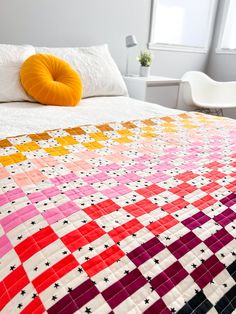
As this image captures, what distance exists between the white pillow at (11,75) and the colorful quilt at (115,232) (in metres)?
0.83

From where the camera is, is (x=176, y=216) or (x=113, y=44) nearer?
(x=176, y=216)

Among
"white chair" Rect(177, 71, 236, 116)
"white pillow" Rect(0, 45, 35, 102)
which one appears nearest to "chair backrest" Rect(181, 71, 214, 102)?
"white chair" Rect(177, 71, 236, 116)

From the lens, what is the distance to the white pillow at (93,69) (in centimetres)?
204

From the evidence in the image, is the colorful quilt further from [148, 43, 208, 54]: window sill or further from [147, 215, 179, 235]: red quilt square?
[148, 43, 208, 54]: window sill

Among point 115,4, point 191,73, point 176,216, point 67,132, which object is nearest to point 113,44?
point 115,4

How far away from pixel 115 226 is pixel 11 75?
1.50m

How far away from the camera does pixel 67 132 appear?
1256 millimetres

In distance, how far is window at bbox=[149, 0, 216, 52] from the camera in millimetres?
3072

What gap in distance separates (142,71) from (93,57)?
770mm

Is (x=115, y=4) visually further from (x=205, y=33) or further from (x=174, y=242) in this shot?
(x=174, y=242)

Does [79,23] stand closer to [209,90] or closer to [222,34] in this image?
[209,90]

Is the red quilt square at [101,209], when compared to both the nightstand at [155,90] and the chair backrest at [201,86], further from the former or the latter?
the chair backrest at [201,86]

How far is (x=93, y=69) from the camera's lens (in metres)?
2.10

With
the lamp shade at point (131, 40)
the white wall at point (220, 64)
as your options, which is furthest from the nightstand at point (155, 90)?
the white wall at point (220, 64)
